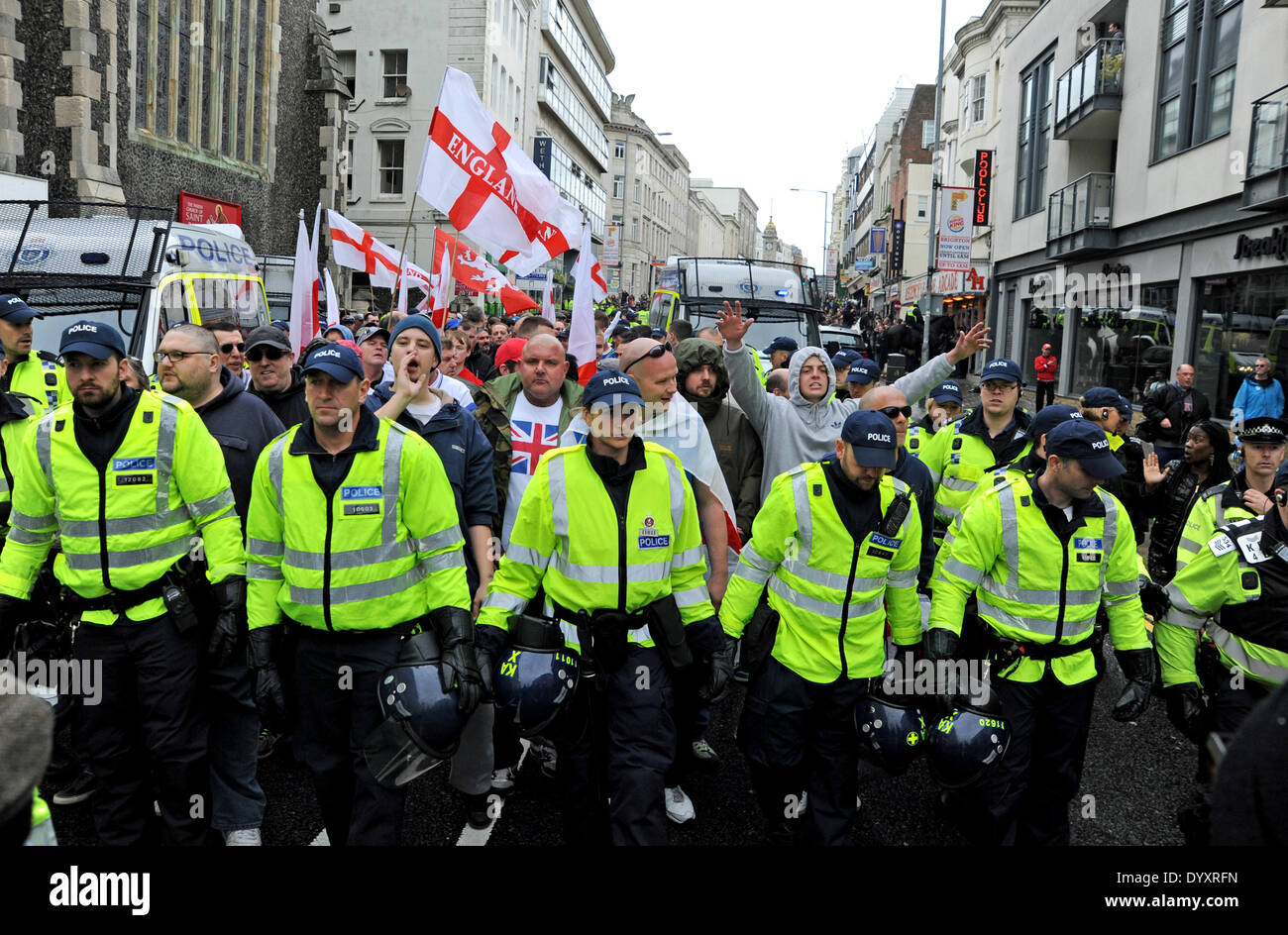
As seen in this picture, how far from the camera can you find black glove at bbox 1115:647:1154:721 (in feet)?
12.7

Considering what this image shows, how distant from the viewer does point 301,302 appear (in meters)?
8.20

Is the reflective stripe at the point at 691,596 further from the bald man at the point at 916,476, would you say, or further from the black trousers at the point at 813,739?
the bald man at the point at 916,476

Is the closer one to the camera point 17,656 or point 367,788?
point 367,788

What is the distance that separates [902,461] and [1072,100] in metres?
23.2

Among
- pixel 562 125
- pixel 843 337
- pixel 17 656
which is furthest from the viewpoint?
pixel 562 125

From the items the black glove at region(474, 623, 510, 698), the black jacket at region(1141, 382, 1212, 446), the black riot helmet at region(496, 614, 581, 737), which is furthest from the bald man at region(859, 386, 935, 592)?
the black jacket at region(1141, 382, 1212, 446)

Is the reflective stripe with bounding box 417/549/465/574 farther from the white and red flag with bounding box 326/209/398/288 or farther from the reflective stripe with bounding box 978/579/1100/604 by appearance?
the white and red flag with bounding box 326/209/398/288

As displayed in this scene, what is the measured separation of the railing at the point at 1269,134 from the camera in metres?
14.3

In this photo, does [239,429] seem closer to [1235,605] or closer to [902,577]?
[902,577]

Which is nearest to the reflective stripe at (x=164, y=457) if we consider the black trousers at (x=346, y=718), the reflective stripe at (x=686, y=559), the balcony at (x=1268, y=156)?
the black trousers at (x=346, y=718)

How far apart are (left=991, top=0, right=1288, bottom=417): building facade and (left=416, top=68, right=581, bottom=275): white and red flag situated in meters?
11.5

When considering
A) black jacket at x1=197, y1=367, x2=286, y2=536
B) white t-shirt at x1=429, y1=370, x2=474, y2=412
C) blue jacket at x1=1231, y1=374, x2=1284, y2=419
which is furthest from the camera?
blue jacket at x1=1231, y1=374, x2=1284, y2=419

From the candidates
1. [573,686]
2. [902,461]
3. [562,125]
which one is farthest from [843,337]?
[562,125]
